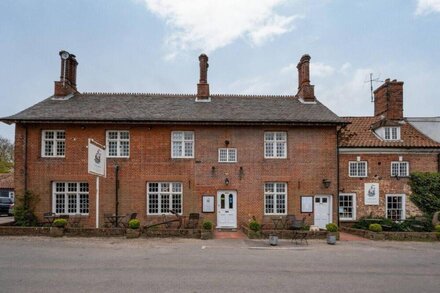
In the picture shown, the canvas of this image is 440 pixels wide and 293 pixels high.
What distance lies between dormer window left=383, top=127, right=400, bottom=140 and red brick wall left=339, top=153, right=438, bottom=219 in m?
1.28

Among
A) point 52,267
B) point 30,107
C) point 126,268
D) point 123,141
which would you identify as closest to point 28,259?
point 52,267

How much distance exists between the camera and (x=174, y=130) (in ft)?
63.7

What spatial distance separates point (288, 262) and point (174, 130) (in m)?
10.7

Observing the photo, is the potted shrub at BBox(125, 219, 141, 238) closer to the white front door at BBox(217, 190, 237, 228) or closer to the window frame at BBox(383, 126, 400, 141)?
the white front door at BBox(217, 190, 237, 228)

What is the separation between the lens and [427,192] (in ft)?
65.1

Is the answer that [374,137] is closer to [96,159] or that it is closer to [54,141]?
[96,159]

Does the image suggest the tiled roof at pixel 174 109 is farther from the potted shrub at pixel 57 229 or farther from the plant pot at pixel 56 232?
the plant pot at pixel 56 232

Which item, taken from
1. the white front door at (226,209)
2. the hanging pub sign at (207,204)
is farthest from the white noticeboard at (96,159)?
the white front door at (226,209)

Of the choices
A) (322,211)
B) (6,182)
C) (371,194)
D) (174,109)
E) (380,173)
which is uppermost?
(174,109)

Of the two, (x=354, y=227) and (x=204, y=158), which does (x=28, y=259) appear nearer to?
(x=204, y=158)

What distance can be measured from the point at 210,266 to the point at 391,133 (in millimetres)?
16190

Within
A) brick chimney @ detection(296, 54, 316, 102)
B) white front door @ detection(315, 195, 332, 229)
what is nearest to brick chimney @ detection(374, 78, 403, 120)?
brick chimney @ detection(296, 54, 316, 102)

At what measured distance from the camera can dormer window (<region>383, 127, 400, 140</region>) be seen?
2138cm

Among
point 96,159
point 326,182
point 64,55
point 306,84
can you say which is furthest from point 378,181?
point 64,55
